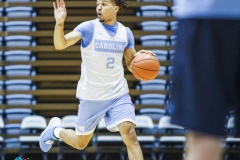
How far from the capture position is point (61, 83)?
991 cm

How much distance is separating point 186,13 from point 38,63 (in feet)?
27.9

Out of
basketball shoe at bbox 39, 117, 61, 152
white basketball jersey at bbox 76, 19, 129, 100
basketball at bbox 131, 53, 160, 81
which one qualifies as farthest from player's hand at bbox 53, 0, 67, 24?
basketball shoe at bbox 39, 117, 61, 152

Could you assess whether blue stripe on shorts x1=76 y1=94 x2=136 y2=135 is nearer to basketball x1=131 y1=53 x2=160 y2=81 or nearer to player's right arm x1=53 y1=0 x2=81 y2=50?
basketball x1=131 y1=53 x2=160 y2=81

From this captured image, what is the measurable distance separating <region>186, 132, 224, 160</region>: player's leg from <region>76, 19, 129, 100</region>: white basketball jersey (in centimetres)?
302

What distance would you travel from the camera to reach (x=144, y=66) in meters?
4.41

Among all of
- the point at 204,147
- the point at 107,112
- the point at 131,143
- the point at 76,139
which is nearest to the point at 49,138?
the point at 76,139

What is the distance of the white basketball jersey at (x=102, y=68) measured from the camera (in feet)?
14.4

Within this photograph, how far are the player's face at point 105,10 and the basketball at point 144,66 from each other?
412 mm

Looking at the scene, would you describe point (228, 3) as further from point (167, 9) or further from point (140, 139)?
point (167, 9)

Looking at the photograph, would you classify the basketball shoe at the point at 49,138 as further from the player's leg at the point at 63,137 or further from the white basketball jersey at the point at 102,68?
the white basketball jersey at the point at 102,68

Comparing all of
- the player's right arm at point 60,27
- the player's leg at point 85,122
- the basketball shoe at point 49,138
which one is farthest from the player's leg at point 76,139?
the player's right arm at point 60,27

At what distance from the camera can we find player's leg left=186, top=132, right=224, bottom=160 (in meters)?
1.34

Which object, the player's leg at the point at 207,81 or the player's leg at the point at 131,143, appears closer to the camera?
the player's leg at the point at 207,81

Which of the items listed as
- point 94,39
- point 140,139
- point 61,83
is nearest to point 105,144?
point 140,139
